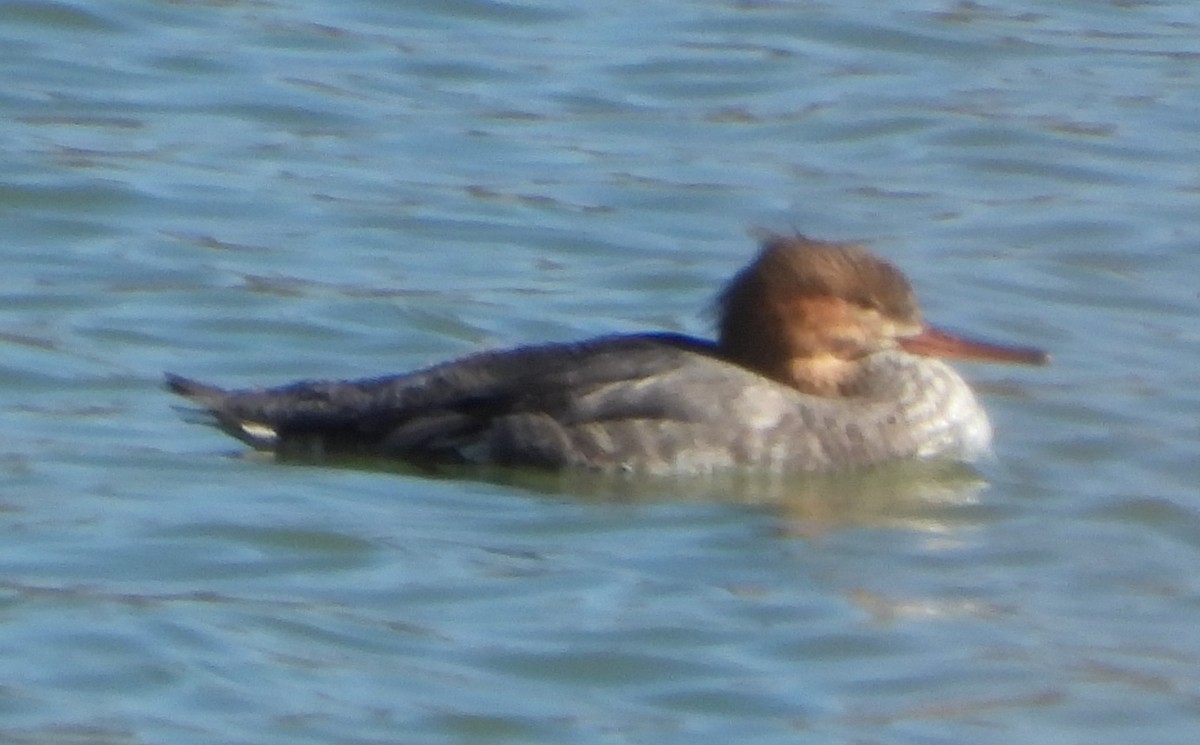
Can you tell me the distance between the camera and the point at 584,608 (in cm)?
912

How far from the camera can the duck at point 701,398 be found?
10.7 m

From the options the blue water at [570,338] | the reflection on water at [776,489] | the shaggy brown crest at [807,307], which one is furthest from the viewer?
the shaggy brown crest at [807,307]

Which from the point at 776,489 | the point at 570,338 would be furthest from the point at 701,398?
the point at 570,338

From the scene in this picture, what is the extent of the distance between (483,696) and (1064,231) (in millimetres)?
6069

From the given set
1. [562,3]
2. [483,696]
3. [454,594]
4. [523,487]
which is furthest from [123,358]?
[562,3]

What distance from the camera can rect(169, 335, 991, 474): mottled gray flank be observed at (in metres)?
10.6

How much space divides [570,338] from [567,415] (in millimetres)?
1556

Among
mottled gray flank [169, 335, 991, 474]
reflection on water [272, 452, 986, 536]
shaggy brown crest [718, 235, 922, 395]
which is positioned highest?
shaggy brown crest [718, 235, 922, 395]

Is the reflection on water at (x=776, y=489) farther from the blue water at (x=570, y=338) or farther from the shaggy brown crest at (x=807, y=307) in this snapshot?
the shaggy brown crest at (x=807, y=307)

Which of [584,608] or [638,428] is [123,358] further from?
[584,608]

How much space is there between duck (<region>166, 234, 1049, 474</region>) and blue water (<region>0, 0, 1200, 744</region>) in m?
0.15

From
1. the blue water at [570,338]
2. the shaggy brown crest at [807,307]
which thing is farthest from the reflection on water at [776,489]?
the shaggy brown crest at [807,307]

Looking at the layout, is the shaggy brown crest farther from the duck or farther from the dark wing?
the dark wing

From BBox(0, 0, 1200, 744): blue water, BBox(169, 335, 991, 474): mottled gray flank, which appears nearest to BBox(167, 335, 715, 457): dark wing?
BBox(169, 335, 991, 474): mottled gray flank
